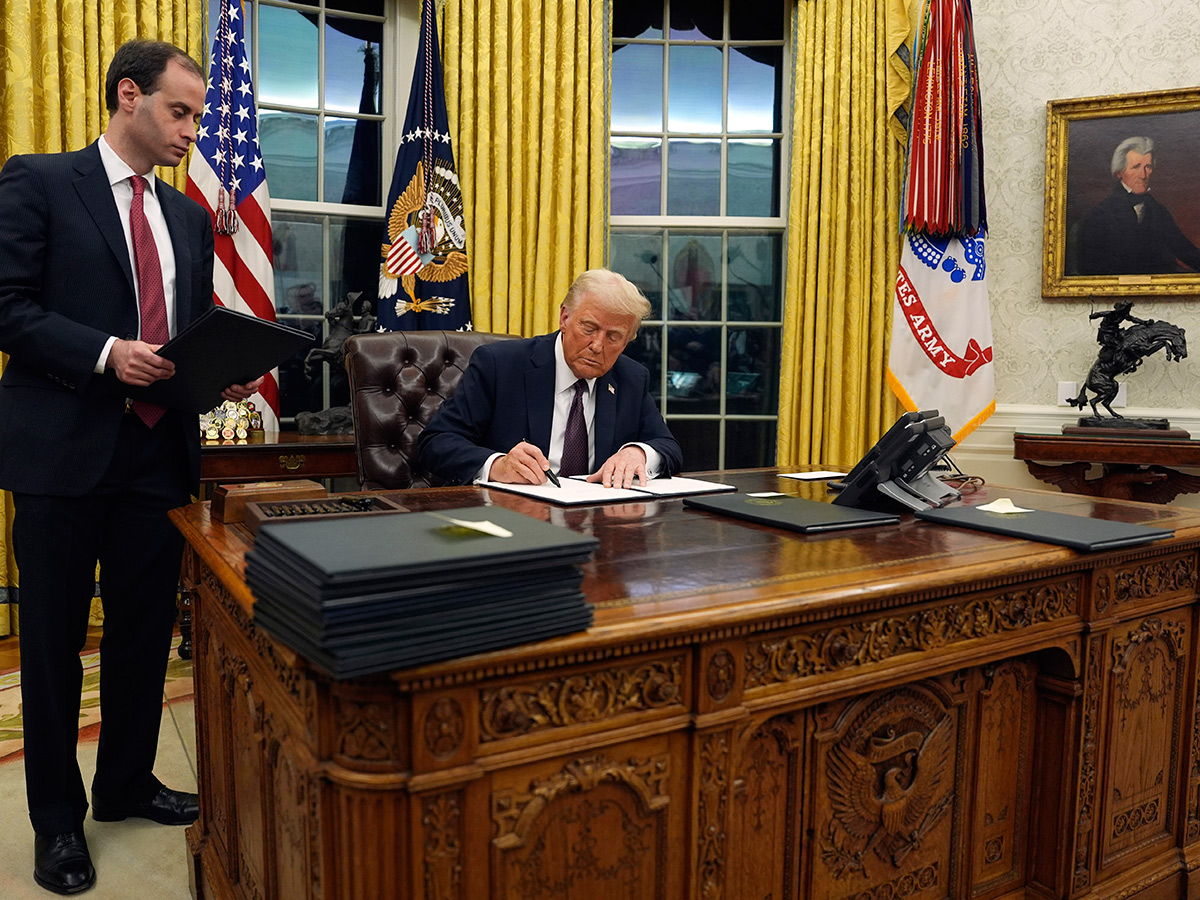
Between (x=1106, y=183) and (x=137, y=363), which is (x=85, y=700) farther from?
(x=1106, y=183)

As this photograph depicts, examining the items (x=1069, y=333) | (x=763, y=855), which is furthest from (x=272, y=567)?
(x=1069, y=333)


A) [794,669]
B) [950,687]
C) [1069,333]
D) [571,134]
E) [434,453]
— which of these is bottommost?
[950,687]

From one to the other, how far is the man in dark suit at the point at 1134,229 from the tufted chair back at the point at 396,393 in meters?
3.23

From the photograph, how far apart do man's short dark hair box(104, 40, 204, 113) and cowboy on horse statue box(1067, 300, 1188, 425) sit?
3.95 m

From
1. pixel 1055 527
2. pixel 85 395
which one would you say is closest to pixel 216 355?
pixel 85 395

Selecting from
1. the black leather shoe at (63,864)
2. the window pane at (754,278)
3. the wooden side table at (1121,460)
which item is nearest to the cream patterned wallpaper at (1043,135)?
the wooden side table at (1121,460)

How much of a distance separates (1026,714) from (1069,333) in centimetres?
355

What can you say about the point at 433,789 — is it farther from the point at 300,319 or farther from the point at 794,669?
the point at 300,319

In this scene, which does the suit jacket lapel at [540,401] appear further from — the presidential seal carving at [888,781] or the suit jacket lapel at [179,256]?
the presidential seal carving at [888,781]

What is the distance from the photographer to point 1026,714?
1753 millimetres

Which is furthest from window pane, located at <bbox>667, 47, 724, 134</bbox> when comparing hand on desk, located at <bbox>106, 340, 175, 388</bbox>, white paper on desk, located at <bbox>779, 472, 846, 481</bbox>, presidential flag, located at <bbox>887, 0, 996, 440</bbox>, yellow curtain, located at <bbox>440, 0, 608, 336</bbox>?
hand on desk, located at <bbox>106, 340, 175, 388</bbox>

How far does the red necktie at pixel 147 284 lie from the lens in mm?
2053

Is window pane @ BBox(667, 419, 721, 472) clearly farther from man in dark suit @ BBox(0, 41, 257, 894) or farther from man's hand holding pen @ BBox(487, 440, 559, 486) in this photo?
man in dark suit @ BBox(0, 41, 257, 894)

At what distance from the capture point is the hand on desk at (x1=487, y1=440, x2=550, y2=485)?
2.33 metres
